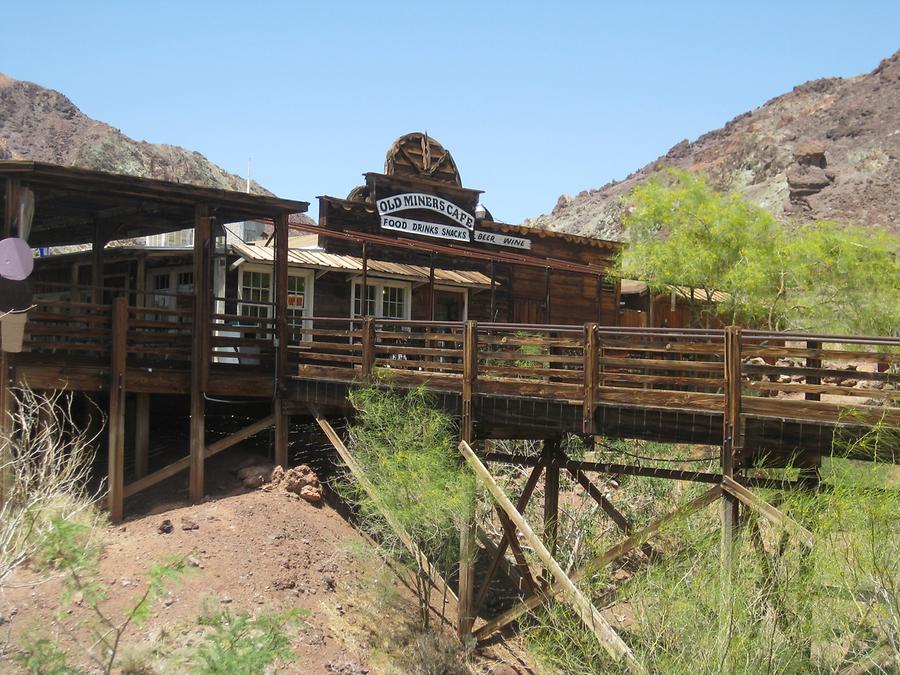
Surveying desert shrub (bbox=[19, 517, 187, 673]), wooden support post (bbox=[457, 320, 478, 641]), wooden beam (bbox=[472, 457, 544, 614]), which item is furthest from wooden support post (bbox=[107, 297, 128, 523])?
wooden beam (bbox=[472, 457, 544, 614])

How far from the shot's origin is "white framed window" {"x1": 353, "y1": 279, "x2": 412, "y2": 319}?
2042cm

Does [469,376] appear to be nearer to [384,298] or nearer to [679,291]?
[384,298]

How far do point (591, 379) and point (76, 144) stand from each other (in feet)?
200

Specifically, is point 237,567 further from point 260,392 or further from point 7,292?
point 7,292

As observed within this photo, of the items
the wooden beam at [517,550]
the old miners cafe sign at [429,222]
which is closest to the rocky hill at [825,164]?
the old miners cafe sign at [429,222]

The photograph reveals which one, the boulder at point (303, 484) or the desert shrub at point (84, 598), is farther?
the boulder at point (303, 484)

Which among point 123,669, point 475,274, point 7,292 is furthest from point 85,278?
point 123,669

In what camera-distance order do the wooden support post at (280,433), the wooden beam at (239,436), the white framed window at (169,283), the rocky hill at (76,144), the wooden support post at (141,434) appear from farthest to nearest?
the rocky hill at (76,144) < the white framed window at (169,283) < the wooden support post at (280,433) < the wooden beam at (239,436) < the wooden support post at (141,434)

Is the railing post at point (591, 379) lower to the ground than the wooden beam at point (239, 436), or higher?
higher

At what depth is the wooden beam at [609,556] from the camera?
10.5 m

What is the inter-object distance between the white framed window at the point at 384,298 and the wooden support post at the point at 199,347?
593cm

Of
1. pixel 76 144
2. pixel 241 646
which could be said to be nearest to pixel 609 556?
pixel 241 646

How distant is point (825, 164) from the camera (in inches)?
2229

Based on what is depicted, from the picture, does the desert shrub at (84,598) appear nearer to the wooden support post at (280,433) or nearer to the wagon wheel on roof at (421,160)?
the wooden support post at (280,433)
